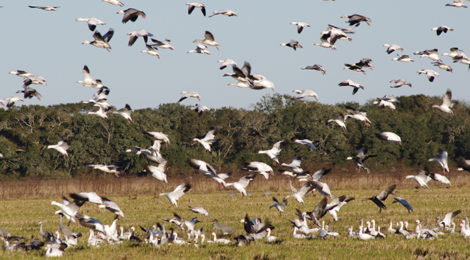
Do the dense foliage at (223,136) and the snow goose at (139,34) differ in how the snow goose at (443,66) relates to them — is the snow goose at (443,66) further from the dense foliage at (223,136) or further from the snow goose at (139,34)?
the dense foliage at (223,136)

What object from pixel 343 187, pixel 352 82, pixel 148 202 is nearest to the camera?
pixel 352 82

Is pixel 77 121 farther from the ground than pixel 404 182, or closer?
closer

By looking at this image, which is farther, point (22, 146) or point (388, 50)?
point (22, 146)

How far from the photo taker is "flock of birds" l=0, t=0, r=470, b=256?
1673 cm

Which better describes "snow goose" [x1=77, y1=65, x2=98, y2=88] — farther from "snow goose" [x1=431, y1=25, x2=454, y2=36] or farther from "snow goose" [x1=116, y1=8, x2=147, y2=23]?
"snow goose" [x1=431, y1=25, x2=454, y2=36]

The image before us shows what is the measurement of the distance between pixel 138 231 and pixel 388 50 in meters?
11.6

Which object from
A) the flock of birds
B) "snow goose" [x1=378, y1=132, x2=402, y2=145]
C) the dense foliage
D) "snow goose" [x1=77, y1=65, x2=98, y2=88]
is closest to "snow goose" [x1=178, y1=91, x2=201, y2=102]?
the flock of birds

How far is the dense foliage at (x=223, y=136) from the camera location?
7900 cm

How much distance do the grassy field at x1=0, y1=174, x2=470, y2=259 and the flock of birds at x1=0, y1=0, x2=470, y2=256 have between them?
47cm

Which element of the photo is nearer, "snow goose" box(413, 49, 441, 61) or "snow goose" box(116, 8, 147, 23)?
"snow goose" box(116, 8, 147, 23)

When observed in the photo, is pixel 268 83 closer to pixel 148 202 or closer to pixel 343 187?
pixel 148 202

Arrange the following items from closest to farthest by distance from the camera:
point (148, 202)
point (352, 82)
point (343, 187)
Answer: point (352, 82) → point (148, 202) → point (343, 187)

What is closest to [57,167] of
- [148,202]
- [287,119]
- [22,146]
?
[22,146]

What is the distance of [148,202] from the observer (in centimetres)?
3356
